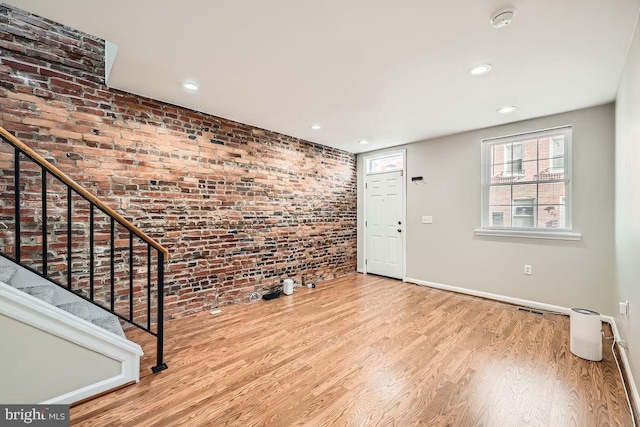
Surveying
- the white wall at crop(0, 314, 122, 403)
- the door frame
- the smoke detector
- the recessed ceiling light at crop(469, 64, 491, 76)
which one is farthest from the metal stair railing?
the door frame

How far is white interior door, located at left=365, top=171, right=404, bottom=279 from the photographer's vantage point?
4.93 metres

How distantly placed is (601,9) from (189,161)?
12.1 feet

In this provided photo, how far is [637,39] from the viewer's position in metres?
1.70

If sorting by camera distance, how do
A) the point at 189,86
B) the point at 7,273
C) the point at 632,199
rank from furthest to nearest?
the point at 189,86, the point at 632,199, the point at 7,273

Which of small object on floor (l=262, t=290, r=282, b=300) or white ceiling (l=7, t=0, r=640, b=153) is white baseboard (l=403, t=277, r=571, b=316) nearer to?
small object on floor (l=262, t=290, r=282, b=300)

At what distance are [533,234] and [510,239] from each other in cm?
27

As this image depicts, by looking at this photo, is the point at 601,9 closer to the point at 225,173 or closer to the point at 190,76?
the point at 190,76

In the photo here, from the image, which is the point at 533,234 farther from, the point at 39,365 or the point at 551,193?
the point at 39,365

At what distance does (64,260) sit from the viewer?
7.95ft

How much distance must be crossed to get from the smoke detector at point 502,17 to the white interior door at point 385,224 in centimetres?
325

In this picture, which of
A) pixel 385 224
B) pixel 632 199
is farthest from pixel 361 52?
pixel 385 224

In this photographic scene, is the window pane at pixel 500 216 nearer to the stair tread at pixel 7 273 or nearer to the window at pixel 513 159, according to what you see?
the window at pixel 513 159

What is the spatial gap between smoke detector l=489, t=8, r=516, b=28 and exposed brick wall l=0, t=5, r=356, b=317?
297 centimetres

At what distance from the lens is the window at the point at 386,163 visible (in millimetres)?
5055
